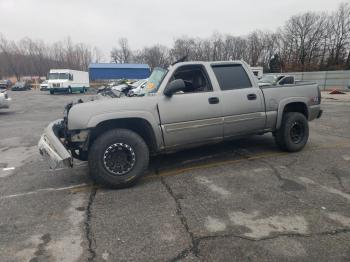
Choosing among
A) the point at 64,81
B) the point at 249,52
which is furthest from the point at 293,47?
the point at 64,81

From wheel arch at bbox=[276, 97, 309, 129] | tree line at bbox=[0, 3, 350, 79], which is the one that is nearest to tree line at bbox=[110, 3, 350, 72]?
tree line at bbox=[0, 3, 350, 79]

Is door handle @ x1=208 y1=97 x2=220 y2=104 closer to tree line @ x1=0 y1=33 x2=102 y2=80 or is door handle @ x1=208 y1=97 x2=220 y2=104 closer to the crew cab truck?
the crew cab truck

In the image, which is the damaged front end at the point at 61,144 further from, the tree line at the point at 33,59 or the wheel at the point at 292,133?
the tree line at the point at 33,59

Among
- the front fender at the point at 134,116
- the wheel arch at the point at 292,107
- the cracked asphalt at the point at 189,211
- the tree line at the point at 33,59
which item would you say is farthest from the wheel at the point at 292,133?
the tree line at the point at 33,59

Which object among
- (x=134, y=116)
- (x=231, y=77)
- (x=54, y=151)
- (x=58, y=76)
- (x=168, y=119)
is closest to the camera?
(x=54, y=151)

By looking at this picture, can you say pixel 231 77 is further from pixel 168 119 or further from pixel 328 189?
pixel 328 189

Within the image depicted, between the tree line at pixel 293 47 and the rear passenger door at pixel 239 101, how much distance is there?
34.2 meters

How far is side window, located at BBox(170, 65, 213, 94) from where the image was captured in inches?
193

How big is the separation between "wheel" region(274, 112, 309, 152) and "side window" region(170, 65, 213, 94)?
1880mm

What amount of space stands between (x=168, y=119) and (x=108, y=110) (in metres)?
0.93

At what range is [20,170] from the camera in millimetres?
5355

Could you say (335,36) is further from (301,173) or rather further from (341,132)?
(301,173)

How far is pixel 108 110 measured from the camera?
409cm

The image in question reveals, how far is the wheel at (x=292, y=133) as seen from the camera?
572cm
